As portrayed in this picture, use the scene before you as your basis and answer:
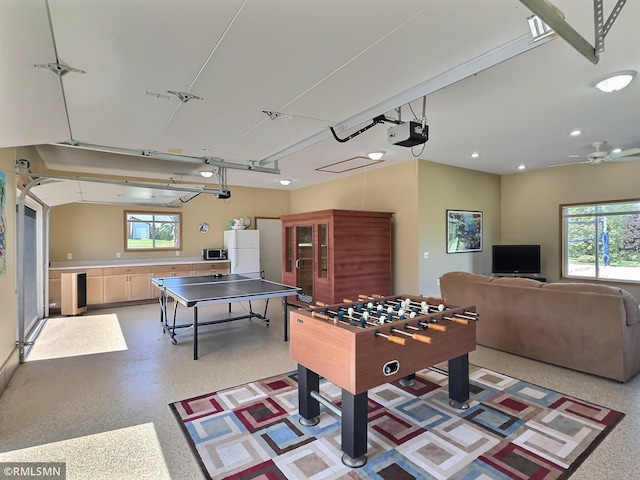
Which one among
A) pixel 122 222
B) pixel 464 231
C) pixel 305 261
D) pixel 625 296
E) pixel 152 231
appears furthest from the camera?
pixel 152 231

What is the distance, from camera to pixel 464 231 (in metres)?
6.54

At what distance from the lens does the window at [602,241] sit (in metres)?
5.77

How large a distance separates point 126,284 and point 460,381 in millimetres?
6430

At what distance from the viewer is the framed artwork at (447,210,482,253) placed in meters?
6.29

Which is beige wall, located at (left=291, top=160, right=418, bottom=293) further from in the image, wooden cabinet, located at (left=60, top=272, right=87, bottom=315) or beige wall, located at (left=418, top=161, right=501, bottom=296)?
wooden cabinet, located at (left=60, top=272, right=87, bottom=315)

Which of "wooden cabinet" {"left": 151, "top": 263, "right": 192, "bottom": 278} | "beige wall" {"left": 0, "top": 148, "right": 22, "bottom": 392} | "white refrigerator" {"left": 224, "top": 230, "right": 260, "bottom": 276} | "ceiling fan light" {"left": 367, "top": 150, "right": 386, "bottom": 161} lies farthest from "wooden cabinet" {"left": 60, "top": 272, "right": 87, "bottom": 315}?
"ceiling fan light" {"left": 367, "top": 150, "right": 386, "bottom": 161}

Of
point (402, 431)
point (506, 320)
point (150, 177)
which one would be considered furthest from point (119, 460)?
point (150, 177)

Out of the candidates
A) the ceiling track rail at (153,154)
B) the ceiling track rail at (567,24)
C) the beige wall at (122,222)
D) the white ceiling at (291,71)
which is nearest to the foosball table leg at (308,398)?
the white ceiling at (291,71)

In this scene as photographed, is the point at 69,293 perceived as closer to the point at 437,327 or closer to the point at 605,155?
the point at 437,327

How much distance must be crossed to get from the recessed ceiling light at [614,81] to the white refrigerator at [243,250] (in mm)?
6667

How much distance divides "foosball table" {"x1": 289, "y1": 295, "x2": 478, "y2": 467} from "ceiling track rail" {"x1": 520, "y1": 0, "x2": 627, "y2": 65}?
169 centimetres

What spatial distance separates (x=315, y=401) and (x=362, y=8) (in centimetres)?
260

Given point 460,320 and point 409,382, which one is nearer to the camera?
point 460,320

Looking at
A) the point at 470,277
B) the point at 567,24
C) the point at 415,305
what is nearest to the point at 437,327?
the point at 415,305
